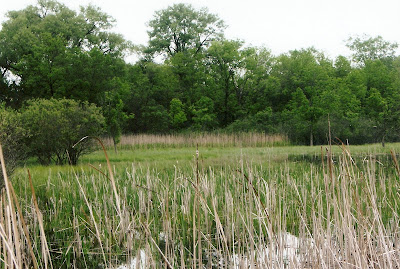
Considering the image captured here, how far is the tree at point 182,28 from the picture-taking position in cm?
3544

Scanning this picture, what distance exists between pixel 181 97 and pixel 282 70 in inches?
357

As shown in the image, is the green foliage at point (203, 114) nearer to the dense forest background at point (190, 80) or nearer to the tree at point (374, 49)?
the dense forest background at point (190, 80)

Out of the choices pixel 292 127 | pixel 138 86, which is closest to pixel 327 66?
pixel 292 127

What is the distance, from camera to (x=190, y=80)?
30.5m

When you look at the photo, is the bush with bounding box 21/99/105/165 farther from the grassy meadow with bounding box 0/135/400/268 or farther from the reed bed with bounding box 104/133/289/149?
the reed bed with bounding box 104/133/289/149

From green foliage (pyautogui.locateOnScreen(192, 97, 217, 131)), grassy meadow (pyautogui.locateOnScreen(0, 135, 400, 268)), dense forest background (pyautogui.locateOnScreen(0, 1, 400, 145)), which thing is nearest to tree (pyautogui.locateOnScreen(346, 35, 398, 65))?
dense forest background (pyautogui.locateOnScreen(0, 1, 400, 145))

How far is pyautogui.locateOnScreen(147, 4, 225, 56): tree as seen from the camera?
35.4 metres

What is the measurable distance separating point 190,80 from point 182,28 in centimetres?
786

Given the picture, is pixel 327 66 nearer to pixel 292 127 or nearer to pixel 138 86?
pixel 292 127

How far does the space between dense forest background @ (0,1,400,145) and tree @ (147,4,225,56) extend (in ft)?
0.31

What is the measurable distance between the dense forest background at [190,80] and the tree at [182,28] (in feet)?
0.31

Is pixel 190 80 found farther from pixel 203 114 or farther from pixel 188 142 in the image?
pixel 188 142

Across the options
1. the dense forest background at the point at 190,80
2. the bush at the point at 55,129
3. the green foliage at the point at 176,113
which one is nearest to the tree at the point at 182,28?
the dense forest background at the point at 190,80

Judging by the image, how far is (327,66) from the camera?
2984cm
